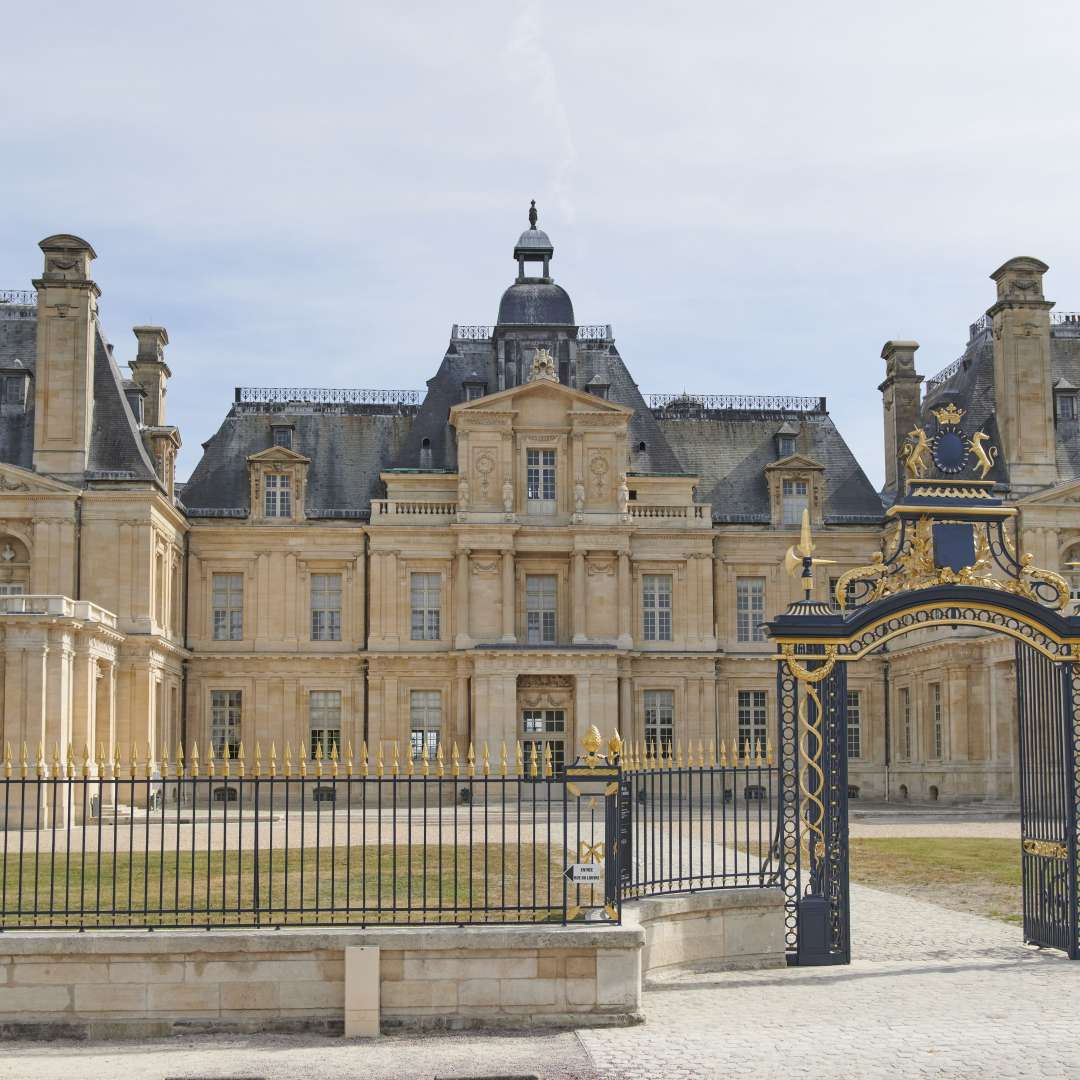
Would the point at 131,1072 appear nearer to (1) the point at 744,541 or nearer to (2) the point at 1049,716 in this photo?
(2) the point at 1049,716

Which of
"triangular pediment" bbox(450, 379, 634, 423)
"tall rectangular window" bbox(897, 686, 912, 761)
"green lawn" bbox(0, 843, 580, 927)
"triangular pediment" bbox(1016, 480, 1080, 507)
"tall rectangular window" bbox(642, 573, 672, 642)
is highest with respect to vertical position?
"triangular pediment" bbox(450, 379, 634, 423)

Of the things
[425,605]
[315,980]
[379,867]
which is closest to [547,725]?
[425,605]

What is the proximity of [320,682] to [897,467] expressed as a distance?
1958cm

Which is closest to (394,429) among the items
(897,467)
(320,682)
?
(320,682)

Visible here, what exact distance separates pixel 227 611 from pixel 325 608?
2972 millimetres

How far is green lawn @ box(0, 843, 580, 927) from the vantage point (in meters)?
14.7

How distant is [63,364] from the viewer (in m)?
44.5

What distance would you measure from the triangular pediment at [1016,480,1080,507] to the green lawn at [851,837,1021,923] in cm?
1686

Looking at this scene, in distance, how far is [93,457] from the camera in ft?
145

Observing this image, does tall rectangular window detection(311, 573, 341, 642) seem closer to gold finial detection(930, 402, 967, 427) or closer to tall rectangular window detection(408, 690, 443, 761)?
tall rectangular window detection(408, 690, 443, 761)

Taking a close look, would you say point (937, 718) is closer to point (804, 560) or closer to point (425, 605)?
point (425, 605)

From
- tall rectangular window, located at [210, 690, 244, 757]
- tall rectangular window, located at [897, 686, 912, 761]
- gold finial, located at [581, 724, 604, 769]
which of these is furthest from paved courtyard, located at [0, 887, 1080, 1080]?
tall rectangular window, located at [210, 690, 244, 757]

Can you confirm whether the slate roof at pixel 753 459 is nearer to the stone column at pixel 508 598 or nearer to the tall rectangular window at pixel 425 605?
the stone column at pixel 508 598

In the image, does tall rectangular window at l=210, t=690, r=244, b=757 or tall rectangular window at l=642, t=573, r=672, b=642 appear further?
tall rectangular window at l=642, t=573, r=672, b=642
